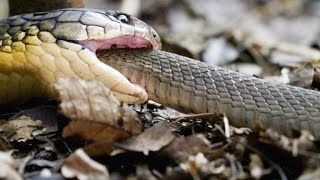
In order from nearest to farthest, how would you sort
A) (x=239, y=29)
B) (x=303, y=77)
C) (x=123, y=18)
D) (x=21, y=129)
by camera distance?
(x=21, y=129)
(x=123, y=18)
(x=303, y=77)
(x=239, y=29)

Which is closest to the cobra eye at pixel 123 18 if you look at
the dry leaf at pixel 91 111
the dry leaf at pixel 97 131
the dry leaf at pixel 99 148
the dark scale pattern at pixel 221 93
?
the dark scale pattern at pixel 221 93

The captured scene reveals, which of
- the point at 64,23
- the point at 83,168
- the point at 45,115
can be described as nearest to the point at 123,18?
the point at 64,23

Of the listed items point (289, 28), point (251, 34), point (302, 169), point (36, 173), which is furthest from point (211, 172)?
point (289, 28)

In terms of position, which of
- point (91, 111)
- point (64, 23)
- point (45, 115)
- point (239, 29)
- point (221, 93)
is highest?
point (64, 23)

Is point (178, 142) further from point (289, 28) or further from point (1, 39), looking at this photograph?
point (289, 28)

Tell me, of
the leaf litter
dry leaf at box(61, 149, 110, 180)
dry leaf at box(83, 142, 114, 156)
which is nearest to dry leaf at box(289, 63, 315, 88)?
the leaf litter

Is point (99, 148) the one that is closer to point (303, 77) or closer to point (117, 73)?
point (117, 73)
